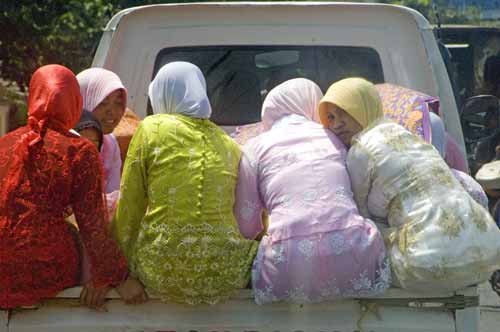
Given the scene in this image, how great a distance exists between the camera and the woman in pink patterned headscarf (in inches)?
150

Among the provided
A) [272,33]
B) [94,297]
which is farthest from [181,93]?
[272,33]

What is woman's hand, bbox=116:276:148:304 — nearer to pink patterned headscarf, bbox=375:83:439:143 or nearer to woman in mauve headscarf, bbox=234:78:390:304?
woman in mauve headscarf, bbox=234:78:390:304

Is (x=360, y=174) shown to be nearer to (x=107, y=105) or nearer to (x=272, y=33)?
(x=107, y=105)

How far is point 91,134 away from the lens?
12.1ft

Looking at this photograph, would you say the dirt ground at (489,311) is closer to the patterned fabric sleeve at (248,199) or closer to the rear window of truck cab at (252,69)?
the rear window of truck cab at (252,69)

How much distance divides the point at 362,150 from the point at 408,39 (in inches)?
47.4

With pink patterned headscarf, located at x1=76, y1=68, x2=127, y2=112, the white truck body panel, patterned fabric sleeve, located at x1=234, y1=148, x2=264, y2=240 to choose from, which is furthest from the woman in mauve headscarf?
the white truck body panel

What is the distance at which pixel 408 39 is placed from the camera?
4.23 m

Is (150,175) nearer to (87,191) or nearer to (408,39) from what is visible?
(87,191)

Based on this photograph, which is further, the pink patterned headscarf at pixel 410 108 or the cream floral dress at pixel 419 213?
the pink patterned headscarf at pixel 410 108

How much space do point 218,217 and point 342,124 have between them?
23.2 inches

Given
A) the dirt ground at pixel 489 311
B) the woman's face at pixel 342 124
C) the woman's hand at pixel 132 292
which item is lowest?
the dirt ground at pixel 489 311

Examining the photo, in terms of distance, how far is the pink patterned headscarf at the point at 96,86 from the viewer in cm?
388

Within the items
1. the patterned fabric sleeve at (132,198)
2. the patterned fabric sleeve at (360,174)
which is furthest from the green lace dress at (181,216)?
the patterned fabric sleeve at (360,174)
